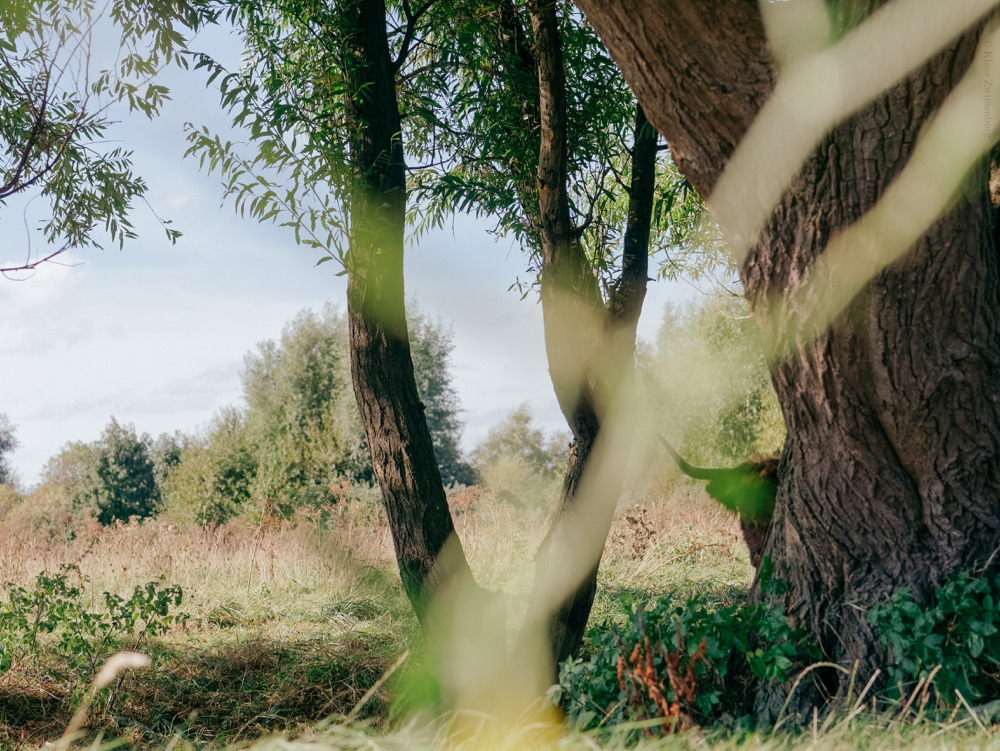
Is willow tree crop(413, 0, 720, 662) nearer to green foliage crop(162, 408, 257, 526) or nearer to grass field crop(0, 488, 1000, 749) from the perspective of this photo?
grass field crop(0, 488, 1000, 749)

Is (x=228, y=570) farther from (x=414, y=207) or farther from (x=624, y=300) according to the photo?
(x=624, y=300)

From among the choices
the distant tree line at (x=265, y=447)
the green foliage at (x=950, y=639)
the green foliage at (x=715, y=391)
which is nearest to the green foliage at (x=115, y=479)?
the distant tree line at (x=265, y=447)

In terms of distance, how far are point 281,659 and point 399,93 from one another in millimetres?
4214

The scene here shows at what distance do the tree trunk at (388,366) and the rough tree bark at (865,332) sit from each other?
184cm

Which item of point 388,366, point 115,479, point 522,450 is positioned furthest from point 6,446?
point 388,366

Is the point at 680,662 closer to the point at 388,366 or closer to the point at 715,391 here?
the point at 388,366

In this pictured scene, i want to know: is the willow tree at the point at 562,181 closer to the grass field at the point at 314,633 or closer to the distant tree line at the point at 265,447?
the grass field at the point at 314,633

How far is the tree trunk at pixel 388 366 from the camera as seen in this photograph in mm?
3828

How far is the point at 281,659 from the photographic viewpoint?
195 inches

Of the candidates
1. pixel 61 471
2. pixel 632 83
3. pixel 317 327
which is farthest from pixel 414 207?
pixel 61 471

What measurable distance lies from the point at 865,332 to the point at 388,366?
2.44 metres

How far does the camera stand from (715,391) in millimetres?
17359

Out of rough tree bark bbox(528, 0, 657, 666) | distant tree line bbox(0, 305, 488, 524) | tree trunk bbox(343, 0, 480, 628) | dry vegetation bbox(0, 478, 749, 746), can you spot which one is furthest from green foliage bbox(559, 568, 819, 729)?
distant tree line bbox(0, 305, 488, 524)

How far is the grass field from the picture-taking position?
7.41 ft
